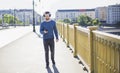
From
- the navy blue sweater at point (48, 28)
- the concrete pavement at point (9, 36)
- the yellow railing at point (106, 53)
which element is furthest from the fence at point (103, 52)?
the concrete pavement at point (9, 36)

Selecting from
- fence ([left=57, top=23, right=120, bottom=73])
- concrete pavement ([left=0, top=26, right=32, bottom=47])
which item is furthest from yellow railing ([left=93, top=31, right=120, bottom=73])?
concrete pavement ([left=0, top=26, right=32, bottom=47])

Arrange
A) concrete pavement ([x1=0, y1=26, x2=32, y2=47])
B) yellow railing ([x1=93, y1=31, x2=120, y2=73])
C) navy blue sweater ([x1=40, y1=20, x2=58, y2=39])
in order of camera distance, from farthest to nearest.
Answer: concrete pavement ([x1=0, y1=26, x2=32, y2=47]), navy blue sweater ([x1=40, y1=20, x2=58, y2=39]), yellow railing ([x1=93, y1=31, x2=120, y2=73])

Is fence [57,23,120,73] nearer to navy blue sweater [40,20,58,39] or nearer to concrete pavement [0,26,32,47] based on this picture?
navy blue sweater [40,20,58,39]

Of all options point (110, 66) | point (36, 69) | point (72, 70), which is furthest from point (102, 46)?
point (36, 69)

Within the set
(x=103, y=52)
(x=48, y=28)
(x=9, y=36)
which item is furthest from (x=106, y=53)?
(x=9, y=36)

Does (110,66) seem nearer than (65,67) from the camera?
Yes

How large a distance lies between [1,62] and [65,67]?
2774mm

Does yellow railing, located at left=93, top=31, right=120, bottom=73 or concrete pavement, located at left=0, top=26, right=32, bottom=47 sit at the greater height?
yellow railing, located at left=93, top=31, right=120, bottom=73

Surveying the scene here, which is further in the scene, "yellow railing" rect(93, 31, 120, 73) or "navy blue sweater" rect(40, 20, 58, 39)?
"navy blue sweater" rect(40, 20, 58, 39)

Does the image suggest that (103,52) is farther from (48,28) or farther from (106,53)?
(48,28)

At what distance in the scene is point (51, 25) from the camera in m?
10.9

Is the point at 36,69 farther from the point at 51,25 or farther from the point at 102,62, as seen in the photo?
the point at 102,62

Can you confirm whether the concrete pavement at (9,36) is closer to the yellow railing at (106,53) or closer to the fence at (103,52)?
the fence at (103,52)

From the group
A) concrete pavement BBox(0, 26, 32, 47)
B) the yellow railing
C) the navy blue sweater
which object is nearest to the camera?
the yellow railing
